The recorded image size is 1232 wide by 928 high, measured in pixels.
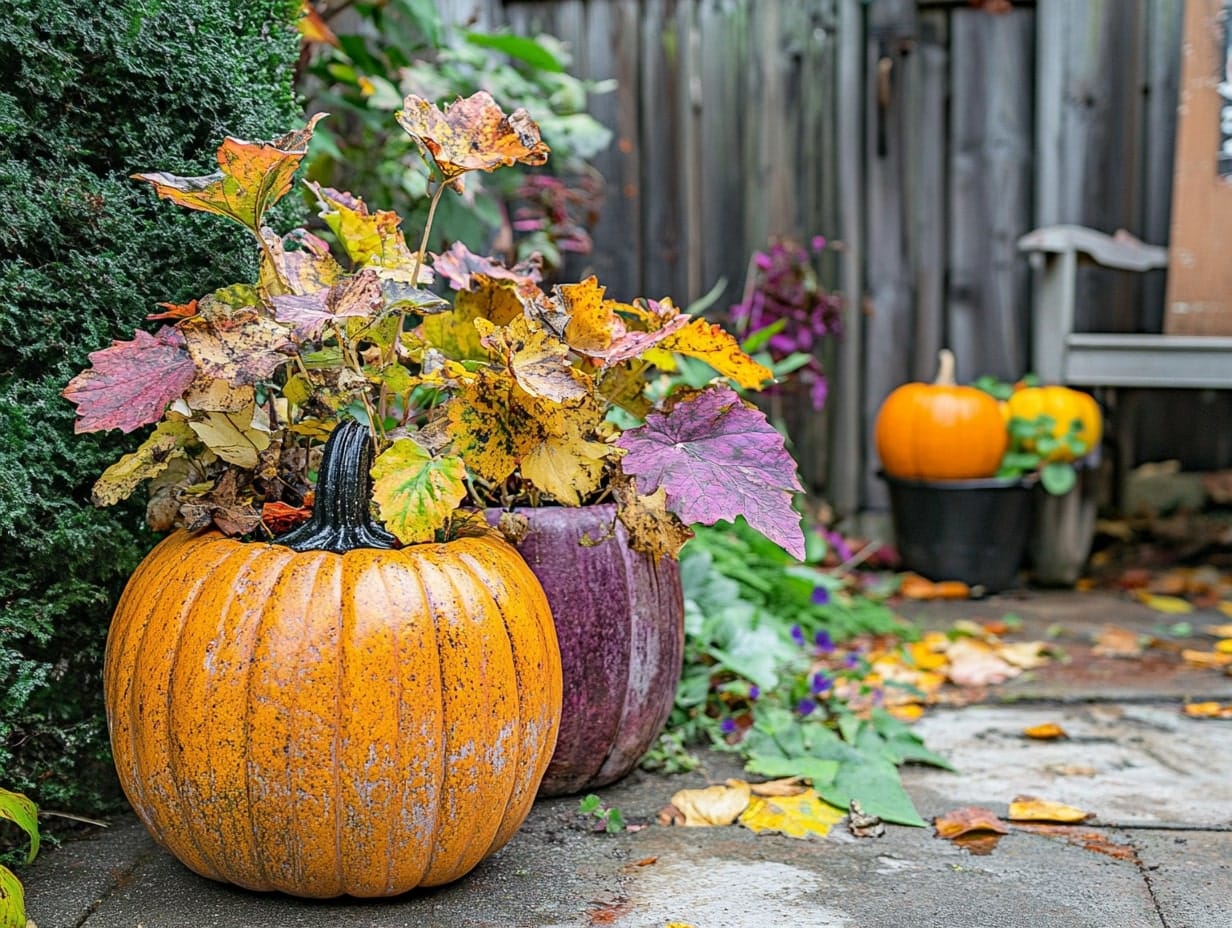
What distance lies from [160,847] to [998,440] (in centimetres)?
258

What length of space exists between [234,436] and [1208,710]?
1.94 meters

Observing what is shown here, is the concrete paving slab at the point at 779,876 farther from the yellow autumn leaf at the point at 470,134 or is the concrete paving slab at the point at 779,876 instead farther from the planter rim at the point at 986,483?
the planter rim at the point at 986,483

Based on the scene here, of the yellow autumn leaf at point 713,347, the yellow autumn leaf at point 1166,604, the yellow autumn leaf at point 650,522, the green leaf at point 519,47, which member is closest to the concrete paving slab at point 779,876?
the yellow autumn leaf at point 650,522

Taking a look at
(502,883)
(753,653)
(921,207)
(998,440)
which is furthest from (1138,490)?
(502,883)

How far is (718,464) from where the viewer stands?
4.76 ft

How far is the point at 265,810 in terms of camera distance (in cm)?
131

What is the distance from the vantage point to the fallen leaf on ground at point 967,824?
1.68 metres

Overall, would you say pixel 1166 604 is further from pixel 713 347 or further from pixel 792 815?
pixel 713 347

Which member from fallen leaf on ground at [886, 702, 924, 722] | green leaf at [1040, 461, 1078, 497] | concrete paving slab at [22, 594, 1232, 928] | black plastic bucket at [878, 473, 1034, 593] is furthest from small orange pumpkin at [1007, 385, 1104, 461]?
concrete paving slab at [22, 594, 1232, 928]

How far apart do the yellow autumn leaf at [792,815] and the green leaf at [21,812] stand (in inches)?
38.0

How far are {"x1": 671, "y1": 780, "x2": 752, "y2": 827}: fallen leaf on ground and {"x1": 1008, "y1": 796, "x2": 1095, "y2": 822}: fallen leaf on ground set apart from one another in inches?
16.0

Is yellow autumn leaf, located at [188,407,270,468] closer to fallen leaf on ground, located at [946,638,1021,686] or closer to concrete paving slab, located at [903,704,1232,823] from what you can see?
concrete paving slab, located at [903,704,1232,823]

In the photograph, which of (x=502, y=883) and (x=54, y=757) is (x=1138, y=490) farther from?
(x=54, y=757)

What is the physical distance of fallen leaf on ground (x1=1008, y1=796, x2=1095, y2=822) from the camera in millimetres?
1732
